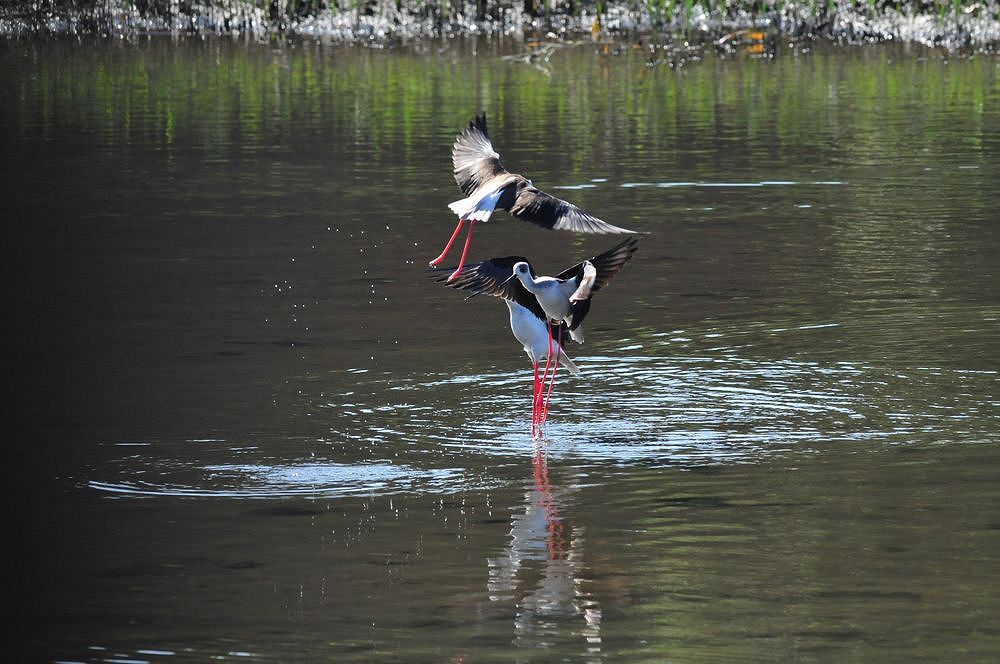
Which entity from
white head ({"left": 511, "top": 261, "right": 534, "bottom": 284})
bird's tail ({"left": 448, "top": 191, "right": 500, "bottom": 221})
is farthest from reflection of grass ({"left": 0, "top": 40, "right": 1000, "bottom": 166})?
bird's tail ({"left": 448, "top": 191, "right": 500, "bottom": 221})

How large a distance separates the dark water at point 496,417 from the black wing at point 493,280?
25.9 inches

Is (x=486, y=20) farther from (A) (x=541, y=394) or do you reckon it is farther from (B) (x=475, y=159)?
(A) (x=541, y=394)

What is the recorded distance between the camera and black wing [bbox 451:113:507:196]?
10.0 metres

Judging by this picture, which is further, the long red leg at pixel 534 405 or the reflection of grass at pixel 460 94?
the reflection of grass at pixel 460 94

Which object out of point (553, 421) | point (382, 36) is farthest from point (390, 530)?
point (382, 36)

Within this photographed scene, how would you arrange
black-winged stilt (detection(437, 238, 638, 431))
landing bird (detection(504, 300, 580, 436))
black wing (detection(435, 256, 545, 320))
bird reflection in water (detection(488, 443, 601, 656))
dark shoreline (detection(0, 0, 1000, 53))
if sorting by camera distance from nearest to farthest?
bird reflection in water (detection(488, 443, 601, 656)) < black wing (detection(435, 256, 545, 320)) < black-winged stilt (detection(437, 238, 638, 431)) < landing bird (detection(504, 300, 580, 436)) < dark shoreline (detection(0, 0, 1000, 53))

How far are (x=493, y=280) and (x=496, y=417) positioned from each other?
0.78 m

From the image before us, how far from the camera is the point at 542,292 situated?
1005 centimetres

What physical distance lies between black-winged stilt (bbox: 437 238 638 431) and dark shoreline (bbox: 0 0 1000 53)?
27613 mm

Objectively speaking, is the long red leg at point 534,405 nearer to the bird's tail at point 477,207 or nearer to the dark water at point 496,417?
the dark water at point 496,417

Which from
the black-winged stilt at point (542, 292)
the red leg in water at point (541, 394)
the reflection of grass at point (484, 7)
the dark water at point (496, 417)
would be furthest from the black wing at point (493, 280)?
the reflection of grass at point (484, 7)

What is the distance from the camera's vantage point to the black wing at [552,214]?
9.22 meters

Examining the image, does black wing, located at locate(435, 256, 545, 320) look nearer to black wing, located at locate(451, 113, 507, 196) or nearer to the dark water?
black wing, located at locate(451, 113, 507, 196)

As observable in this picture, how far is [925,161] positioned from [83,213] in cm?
892
